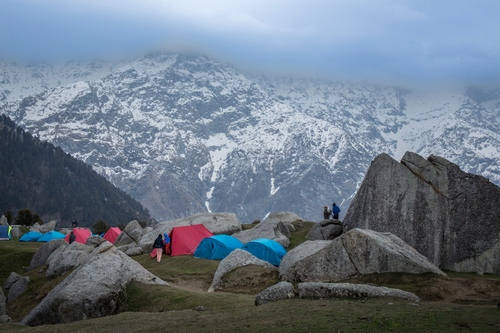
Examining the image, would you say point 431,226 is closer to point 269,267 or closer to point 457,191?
point 457,191

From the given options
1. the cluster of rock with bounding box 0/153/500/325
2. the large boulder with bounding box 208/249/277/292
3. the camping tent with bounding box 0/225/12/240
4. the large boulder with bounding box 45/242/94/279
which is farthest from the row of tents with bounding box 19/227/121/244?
the large boulder with bounding box 208/249/277/292

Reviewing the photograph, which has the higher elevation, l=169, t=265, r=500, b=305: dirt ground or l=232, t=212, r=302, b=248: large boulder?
l=169, t=265, r=500, b=305: dirt ground

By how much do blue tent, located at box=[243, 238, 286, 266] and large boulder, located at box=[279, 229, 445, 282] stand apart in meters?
9.78

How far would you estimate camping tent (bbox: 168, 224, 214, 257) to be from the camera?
166ft

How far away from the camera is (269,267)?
119 feet

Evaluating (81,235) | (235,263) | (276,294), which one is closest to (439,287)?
(276,294)

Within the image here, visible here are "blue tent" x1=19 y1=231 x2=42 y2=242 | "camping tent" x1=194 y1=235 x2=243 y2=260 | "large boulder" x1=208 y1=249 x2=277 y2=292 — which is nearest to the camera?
"large boulder" x1=208 y1=249 x2=277 y2=292

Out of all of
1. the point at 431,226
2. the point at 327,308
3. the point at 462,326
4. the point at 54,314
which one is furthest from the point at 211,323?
the point at 431,226

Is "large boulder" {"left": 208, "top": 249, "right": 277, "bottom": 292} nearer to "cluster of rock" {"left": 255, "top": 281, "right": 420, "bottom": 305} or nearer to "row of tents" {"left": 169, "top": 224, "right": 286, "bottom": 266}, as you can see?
"row of tents" {"left": 169, "top": 224, "right": 286, "bottom": 266}

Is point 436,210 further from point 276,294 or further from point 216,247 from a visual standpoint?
point 216,247

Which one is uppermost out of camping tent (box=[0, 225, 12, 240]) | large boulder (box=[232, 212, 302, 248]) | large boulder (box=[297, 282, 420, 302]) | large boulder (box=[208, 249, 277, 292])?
large boulder (box=[297, 282, 420, 302])

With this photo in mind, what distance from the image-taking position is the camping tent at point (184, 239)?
166ft

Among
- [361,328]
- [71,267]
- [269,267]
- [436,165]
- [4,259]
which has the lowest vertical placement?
[4,259]

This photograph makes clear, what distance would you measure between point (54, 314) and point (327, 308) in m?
15.6
